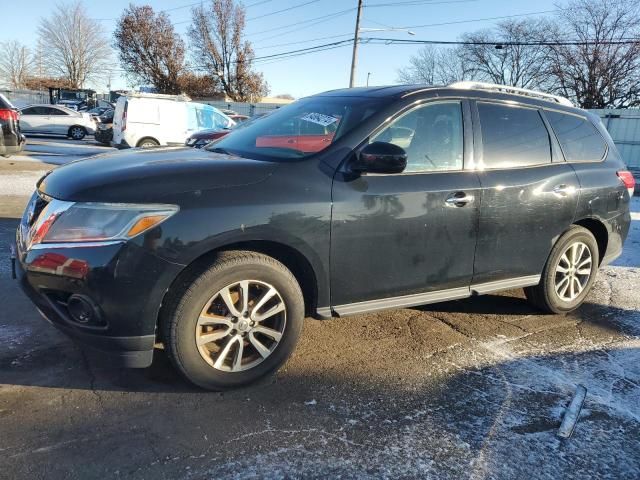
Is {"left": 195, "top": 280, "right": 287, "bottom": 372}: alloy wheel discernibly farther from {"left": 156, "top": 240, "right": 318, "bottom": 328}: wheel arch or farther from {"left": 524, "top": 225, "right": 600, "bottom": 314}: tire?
{"left": 524, "top": 225, "right": 600, "bottom": 314}: tire

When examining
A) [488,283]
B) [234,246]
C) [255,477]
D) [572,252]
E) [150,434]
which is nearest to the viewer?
[255,477]

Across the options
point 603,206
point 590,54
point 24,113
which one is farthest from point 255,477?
point 590,54

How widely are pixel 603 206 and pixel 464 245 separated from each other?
66.9 inches

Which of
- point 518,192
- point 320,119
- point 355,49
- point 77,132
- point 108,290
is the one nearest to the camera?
point 108,290

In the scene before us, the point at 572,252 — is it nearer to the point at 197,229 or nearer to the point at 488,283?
the point at 488,283

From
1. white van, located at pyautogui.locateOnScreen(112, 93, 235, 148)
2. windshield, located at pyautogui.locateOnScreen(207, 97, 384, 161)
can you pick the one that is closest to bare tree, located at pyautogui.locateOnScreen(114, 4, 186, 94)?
white van, located at pyautogui.locateOnScreen(112, 93, 235, 148)

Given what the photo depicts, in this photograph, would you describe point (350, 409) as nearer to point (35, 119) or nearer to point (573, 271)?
point (573, 271)

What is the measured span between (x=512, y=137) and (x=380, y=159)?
145cm

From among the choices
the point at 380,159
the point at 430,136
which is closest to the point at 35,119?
the point at 430,136

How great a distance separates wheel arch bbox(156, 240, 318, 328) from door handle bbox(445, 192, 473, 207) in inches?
42.4

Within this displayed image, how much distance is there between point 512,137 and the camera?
3.91 meters

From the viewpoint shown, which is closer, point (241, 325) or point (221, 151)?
point (241, 325)

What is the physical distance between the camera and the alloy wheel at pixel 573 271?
4.28m

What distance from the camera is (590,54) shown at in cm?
4053
